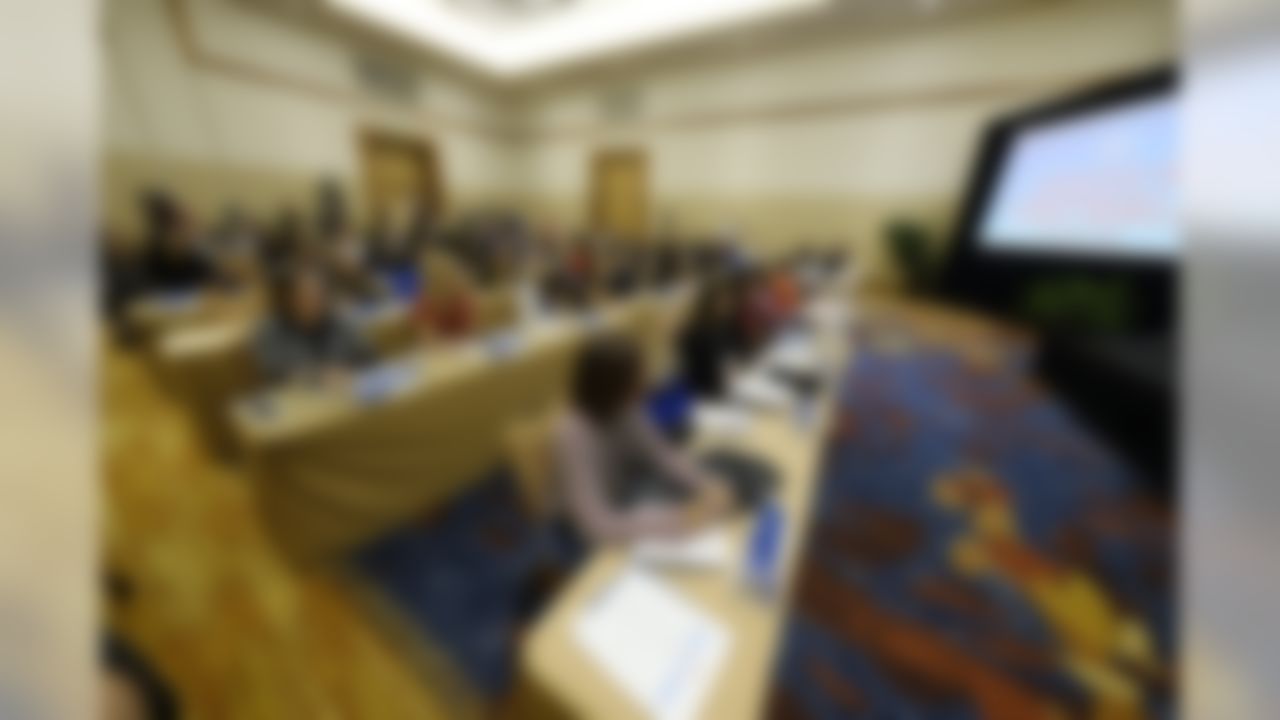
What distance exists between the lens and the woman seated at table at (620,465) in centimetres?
109

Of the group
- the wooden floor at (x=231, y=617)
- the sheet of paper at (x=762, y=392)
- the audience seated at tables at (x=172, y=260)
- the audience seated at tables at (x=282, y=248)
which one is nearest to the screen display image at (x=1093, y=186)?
the sheet of paper at (x=762, y=392)

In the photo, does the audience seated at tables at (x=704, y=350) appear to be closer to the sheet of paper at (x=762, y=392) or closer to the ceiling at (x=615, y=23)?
the sheet of paper at (x=762, y=392)

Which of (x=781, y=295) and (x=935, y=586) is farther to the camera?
(x=781, y=295)

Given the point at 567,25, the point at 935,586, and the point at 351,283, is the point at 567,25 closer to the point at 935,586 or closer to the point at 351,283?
the point at 351,283

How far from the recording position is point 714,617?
84 cm

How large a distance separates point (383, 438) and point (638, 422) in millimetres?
1068

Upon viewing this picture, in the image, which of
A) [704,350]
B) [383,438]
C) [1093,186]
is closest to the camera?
[383,438]

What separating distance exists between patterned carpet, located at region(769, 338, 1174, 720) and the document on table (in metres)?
0.73

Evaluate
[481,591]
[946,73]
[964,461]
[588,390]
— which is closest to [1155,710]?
[964,461]

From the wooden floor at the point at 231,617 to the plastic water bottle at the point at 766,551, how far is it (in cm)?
98

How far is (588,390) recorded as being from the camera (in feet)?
3.85

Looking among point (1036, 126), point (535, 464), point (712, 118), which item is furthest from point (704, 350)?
point (712, 118)

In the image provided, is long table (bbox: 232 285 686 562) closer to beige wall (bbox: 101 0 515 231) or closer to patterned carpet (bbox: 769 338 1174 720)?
beige wall (bbox: 101 0 515 231)

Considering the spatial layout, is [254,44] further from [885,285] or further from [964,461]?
[885,285]
